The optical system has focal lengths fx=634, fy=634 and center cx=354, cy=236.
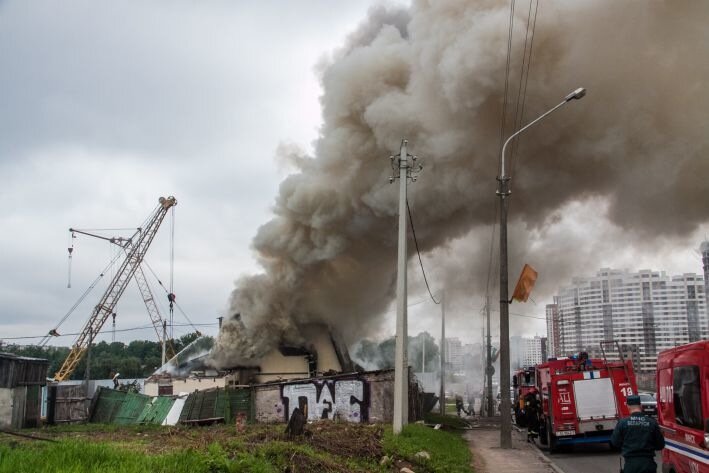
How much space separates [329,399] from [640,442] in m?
16.6

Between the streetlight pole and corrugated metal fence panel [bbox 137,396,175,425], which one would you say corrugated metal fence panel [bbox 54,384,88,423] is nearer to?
corrugated metal fence panel [bbox 137,396,175,425]

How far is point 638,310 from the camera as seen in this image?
3488 cm

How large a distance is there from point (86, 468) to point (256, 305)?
23946mm

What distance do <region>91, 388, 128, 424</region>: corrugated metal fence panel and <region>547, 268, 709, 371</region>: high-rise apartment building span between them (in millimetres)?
20636

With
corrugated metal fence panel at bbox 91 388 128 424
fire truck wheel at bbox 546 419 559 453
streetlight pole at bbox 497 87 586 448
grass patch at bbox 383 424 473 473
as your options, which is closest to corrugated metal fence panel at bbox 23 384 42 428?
corrugated metal fence panel at bbox 91 388 128 424

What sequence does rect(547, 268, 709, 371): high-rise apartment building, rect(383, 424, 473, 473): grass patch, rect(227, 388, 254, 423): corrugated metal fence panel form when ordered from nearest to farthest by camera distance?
rect(383, 424, 473, 473): grass patch
rect(227, 388, 254, 423): corrugated metal fence panel
rect(547, 268, 709, 371): high-rise apartment building

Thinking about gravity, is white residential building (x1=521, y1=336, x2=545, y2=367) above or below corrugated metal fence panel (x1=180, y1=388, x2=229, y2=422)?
above

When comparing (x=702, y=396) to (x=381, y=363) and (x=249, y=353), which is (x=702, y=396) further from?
(x=381, y=363)

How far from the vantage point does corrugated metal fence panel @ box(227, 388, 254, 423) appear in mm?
24109

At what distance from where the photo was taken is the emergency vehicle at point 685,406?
729 cm

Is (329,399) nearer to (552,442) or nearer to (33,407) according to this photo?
(552,442)

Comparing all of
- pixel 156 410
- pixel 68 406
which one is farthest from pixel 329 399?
pixel 68 406

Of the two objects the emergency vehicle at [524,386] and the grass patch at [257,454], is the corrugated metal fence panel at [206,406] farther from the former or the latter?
the emergency vehicle at [524,386]

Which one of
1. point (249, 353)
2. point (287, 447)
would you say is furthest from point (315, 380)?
point (287, 447)
